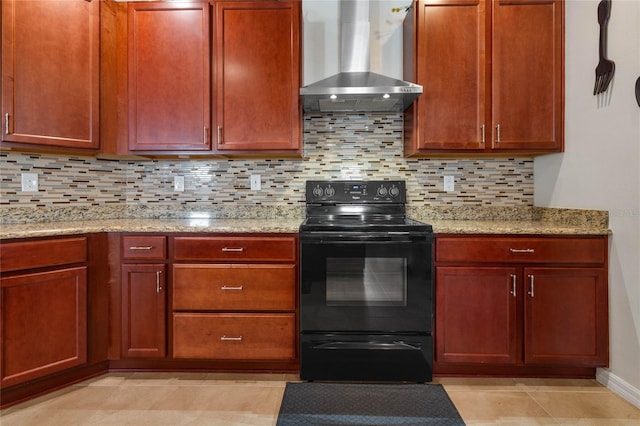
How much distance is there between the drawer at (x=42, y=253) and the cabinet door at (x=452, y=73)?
1990mm

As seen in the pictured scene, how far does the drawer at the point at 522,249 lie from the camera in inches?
77.8

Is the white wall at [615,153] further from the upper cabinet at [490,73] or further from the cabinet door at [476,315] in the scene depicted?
the cabinet door at [476,315]

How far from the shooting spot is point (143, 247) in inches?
81.0

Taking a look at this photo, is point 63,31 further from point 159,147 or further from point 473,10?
point 473,10

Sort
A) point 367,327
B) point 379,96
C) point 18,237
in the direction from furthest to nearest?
point 379,96
point 367,327
point 18,237

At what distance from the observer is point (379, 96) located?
221cm

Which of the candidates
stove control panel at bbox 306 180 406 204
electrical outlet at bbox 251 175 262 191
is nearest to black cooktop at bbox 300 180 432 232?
stove control panel at bbox 306 180 406 204

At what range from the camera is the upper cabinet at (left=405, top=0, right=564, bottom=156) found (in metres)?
2.22

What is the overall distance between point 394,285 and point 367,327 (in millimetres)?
270

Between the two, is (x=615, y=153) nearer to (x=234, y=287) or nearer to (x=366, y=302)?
(x=366, y=302)

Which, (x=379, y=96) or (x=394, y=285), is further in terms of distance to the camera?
(x=379, y=96)

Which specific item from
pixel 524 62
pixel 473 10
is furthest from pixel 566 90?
pixel 473 10

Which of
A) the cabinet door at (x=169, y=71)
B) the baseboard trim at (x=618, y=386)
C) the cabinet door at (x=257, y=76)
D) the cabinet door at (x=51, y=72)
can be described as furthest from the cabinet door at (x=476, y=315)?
the cabinet door at (x=51, y=72)

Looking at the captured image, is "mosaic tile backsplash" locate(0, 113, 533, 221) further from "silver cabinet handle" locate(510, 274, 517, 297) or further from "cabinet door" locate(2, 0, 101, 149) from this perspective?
"silver cabinet handle" locate(510, 274, 517, 297)
